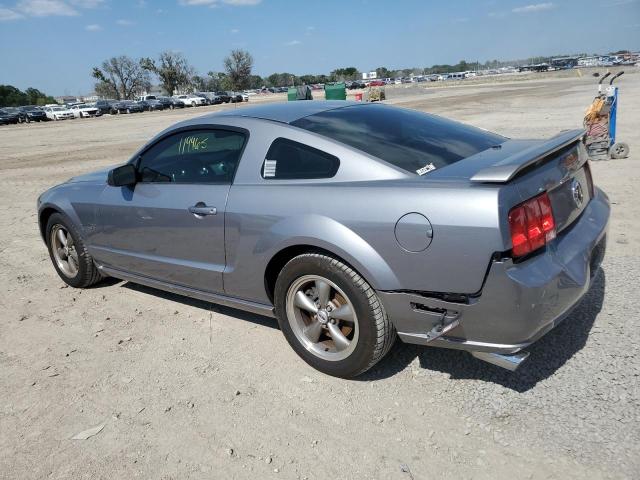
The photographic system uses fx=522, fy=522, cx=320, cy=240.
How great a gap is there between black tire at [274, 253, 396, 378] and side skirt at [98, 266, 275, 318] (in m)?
0.40

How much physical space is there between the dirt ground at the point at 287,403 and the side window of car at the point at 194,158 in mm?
1143

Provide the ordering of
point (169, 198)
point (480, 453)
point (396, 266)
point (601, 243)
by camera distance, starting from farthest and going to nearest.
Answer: point (169, 198) < point (601, 243) < point (396, 266) < point (480, 453)

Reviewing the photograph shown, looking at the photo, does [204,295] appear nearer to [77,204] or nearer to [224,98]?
[77,204]

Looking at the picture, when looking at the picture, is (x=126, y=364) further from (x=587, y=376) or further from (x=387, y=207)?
(x=587, y=376)

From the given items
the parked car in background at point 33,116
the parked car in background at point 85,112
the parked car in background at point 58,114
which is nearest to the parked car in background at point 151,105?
the parked car in background at point 85,112

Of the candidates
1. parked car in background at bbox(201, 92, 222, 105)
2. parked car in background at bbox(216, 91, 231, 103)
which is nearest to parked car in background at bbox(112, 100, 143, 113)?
parked car in background at bbox(201, 92, 222, 105)

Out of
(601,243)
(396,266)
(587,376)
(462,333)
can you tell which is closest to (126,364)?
(396,266)

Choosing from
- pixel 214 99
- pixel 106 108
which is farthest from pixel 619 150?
pixel 214 99

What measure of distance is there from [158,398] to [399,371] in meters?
1.46

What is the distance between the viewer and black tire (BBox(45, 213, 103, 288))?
15.5 ft

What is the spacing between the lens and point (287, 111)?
3.62 meters

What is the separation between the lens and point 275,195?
3170 mm

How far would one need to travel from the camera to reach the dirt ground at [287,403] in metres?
2.45

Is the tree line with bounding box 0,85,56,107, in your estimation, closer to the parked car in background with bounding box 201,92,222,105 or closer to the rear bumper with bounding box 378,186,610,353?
the parked car in background with bounding box 201,92,222,105
